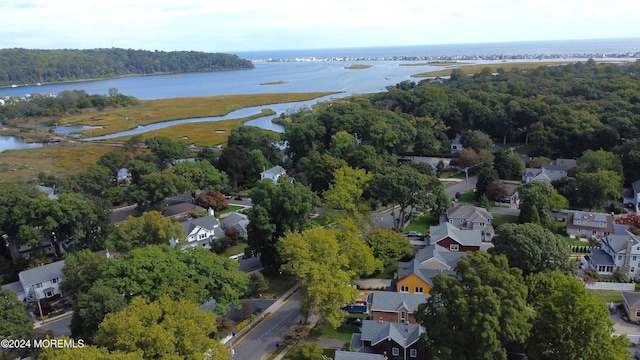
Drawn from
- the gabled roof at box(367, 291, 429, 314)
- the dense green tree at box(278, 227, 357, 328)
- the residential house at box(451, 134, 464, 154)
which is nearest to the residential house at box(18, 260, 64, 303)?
the dense green tree at box(278, 227, 357, 328)

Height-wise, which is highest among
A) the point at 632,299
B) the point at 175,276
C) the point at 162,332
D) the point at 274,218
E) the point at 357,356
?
the point at 162,332

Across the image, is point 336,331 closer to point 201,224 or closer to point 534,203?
point 201,224

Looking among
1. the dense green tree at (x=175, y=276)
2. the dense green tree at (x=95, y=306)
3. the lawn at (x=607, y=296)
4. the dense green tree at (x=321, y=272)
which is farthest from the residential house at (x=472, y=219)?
the dense green tree at (x=95, y=306)

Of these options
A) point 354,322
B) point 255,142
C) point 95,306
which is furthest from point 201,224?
point 255,142

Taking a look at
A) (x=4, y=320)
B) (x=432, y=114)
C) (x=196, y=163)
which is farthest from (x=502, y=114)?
(x=4, y=320)

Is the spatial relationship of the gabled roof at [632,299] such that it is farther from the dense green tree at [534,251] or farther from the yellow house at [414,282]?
the yellow house at [414,282]

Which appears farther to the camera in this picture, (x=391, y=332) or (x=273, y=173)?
(x=273, y=173)

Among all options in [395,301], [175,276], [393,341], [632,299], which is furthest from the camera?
[632,299]

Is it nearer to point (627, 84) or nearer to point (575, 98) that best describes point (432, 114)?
point (575, 98)
